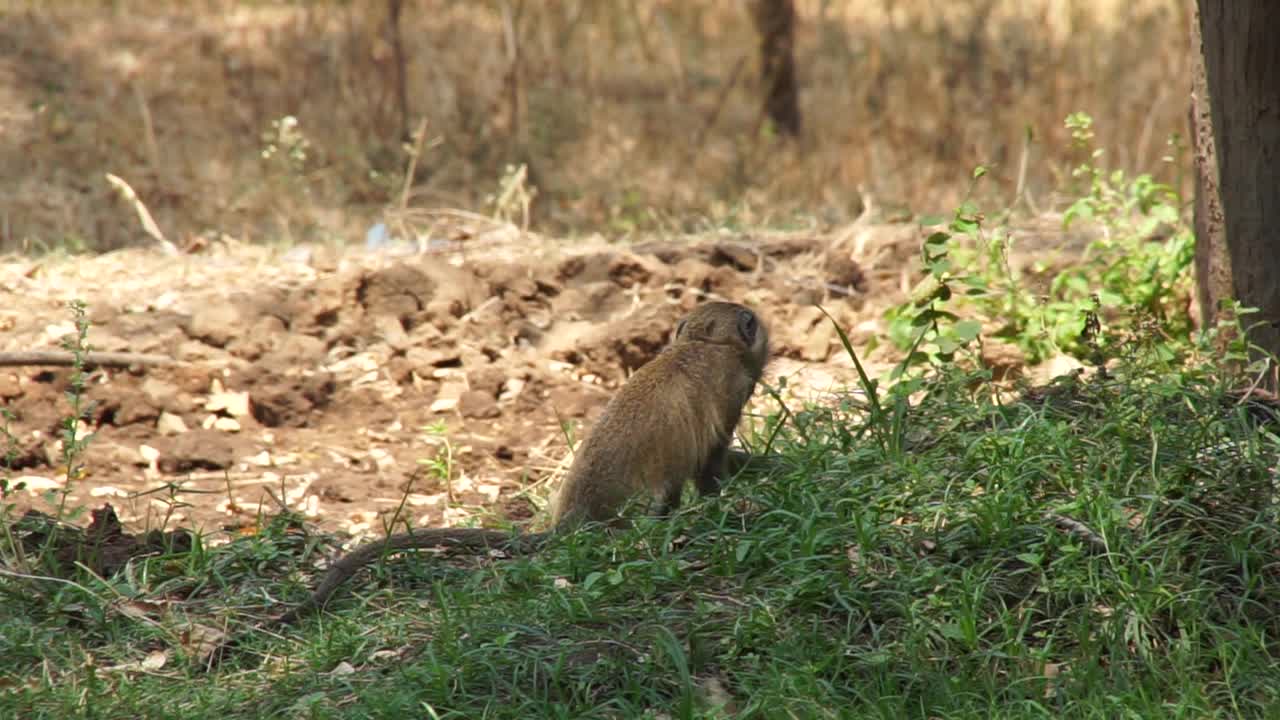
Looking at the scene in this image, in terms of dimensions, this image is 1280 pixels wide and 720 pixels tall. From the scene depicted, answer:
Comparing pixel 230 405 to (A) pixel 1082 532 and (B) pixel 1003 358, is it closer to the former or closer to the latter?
(B) pixel 1003 358

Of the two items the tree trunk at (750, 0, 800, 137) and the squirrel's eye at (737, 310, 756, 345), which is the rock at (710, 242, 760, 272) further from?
the tree trunk at (750, 0, 800, 137)

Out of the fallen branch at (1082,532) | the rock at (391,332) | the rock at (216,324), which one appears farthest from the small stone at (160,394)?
the fallen branch at (1082,532)

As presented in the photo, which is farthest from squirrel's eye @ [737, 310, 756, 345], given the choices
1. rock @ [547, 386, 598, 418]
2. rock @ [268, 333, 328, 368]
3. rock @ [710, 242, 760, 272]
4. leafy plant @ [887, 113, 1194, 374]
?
rock @ [710, 242, 760, 272]

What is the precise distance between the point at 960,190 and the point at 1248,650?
872 cm

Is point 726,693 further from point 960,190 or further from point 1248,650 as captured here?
point 960,190

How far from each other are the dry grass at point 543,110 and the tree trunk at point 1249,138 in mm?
5205

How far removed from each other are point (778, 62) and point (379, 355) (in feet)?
23.8

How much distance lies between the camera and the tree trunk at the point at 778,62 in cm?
1356

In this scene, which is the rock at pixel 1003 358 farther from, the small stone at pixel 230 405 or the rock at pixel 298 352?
the small stone at pixel 230 405

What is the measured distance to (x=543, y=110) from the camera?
1355 centimetres

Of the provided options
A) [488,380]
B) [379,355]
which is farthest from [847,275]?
[379,355]

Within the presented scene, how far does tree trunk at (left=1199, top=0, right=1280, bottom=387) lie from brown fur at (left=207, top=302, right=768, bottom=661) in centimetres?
213

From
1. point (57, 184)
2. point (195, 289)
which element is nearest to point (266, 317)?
point (195, 289)

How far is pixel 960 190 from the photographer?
495 inches
